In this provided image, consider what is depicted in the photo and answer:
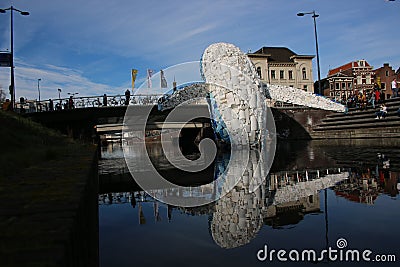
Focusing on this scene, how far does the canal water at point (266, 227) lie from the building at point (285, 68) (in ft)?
208

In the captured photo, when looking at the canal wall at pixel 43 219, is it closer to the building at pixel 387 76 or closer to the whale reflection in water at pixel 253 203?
the whale reflection in water at pixel 253 203

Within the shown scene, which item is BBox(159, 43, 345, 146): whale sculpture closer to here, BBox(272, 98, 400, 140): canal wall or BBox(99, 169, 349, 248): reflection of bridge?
BBox(272, 98, 400, 140): canal wall

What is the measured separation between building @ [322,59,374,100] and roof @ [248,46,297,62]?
10128mm

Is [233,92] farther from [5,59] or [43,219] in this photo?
[5,59]

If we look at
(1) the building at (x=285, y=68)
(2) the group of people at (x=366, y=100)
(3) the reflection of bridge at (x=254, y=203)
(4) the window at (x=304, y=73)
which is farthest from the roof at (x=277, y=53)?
(3) the reflection of bridge at (x=254, y=203)

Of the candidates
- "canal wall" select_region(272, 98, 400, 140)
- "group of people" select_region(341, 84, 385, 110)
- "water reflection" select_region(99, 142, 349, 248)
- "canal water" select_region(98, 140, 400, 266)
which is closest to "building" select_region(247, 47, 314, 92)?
"canal wall" select_region(272, 98, 400, 140)

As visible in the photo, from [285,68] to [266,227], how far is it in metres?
70.9

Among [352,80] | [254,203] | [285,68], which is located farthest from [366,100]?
[352,80]

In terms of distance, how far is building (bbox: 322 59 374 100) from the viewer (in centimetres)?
7456

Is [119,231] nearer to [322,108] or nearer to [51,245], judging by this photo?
[51,245]

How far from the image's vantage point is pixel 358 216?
588cm

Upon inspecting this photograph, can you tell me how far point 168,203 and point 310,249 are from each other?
13.8ft

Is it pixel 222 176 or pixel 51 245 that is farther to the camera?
pixel 222 176

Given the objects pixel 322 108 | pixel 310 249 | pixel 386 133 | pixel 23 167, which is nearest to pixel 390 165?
pixel 310 249
